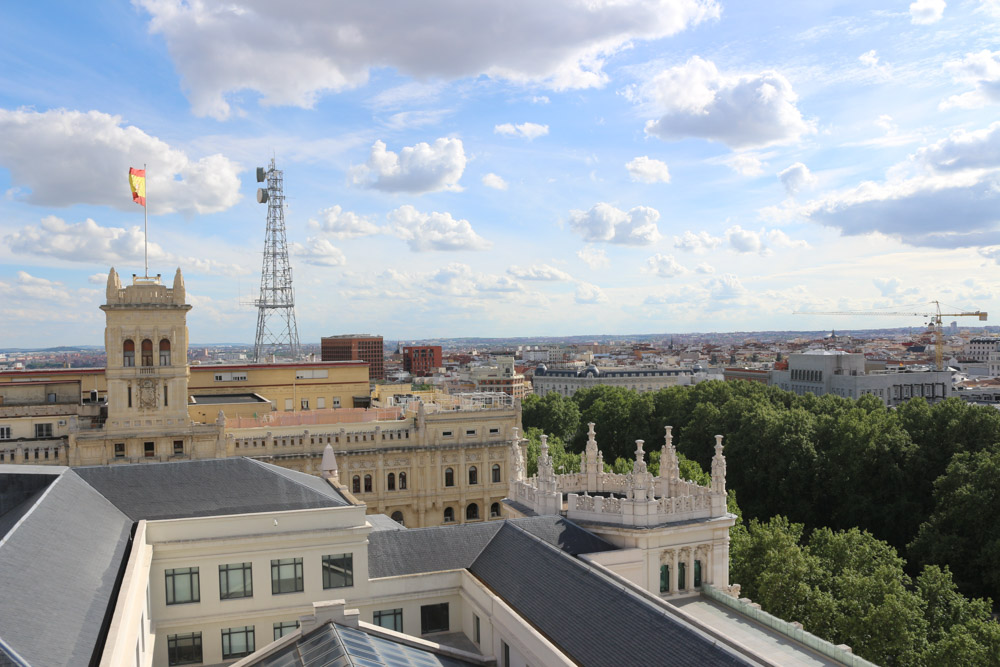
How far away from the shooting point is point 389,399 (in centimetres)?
8575

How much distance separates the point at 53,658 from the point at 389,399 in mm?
69240

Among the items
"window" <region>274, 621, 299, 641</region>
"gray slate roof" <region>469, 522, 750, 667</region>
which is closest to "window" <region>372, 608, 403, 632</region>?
"window" <region>274, 621, 299, 641</region>

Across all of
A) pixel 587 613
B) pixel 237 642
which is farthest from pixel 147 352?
pixel 587 613

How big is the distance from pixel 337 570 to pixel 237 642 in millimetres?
4738

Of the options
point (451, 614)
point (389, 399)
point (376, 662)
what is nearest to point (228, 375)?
point (389, 399)

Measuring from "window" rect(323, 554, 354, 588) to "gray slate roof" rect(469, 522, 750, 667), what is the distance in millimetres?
5086

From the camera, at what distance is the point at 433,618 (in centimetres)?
3086

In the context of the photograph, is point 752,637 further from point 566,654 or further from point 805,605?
point 805,605

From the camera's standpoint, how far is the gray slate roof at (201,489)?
101 ft

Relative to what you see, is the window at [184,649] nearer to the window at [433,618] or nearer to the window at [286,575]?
the window at [286,575]

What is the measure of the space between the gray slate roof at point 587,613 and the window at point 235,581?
8946 mm

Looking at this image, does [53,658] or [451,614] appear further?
[451,614]

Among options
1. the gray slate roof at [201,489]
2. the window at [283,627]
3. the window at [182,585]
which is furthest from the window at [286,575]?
the window at [182,585]

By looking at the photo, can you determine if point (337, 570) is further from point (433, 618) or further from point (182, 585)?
point (182, 585)
